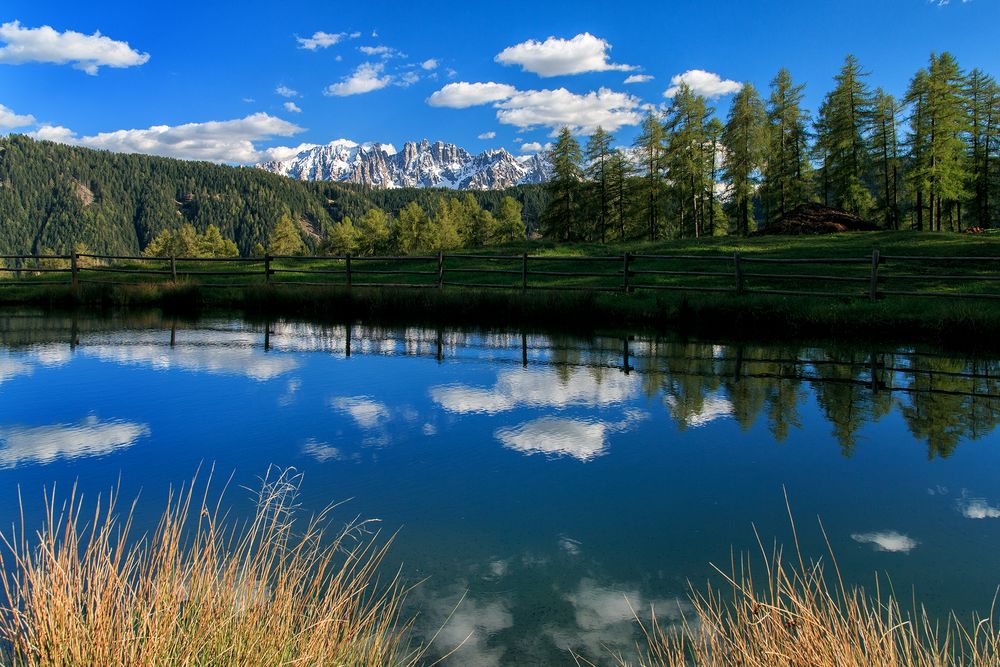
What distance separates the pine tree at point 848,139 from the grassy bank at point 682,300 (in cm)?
1639

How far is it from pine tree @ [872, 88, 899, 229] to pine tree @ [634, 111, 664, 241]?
14.2 m

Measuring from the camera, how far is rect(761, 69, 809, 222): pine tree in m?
44.9

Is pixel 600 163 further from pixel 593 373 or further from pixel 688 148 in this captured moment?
pixel 593 373

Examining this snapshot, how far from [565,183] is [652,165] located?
6739 mm

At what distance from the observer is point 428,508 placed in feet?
17.3

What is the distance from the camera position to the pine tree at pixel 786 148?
44875 millimetres

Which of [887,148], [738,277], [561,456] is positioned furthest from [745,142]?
[561,456]

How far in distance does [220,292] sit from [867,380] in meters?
20.2

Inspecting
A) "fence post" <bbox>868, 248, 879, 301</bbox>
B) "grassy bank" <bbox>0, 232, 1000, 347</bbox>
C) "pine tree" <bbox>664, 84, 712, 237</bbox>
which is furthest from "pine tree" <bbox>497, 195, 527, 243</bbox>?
"fence post" <bbox>868, 248, 879, 301</bbox>

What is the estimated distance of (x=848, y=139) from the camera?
138ft

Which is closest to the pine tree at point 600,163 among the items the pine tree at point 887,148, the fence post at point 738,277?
the pine tree at point 887,148

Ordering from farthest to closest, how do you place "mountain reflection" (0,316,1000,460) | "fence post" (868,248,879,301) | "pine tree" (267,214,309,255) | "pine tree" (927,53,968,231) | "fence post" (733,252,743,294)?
"pine tree" (267,214,309,255) → "pine tree" (927,53,968,231) → "fence post" (733,252,743,294) → "fence post" (868,248,879,301) → "mountain reflection" (0,316,1000,460)

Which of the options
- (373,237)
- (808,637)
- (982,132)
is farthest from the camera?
(373,237)

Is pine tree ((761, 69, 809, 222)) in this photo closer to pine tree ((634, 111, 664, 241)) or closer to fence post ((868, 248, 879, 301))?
pine tree ((634, 111, 664, 241))
